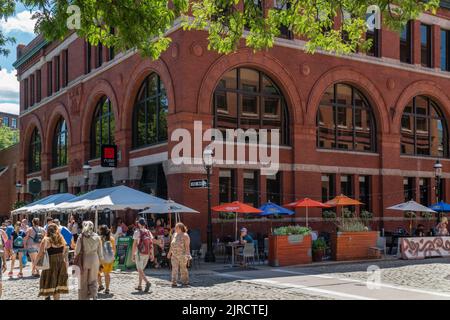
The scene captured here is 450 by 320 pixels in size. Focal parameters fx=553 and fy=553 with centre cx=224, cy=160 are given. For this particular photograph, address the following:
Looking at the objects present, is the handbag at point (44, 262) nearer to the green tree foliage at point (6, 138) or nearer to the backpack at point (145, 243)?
the backpack at point (145, 243)

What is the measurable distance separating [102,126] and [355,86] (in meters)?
14.2

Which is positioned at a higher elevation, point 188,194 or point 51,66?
point 51,66

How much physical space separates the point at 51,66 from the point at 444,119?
27.0 meters

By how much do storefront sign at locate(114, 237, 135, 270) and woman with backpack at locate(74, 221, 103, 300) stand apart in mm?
7614

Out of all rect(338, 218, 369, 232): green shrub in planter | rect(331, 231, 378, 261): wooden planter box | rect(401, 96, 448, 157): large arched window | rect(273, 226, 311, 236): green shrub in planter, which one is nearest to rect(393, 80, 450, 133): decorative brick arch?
rect(401, 96, 448, 157): large arched window

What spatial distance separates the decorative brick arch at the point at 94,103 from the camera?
28.8 metres

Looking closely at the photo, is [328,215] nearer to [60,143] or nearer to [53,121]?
A: [60,143]

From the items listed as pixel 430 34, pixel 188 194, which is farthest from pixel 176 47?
pixel 430 34

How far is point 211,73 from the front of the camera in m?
23.7

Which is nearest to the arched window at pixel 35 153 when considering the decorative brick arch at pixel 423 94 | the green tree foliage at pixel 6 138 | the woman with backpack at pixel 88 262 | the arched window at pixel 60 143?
the arched window at pixel 60 143

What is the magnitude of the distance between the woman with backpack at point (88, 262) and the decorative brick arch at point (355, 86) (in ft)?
55.4

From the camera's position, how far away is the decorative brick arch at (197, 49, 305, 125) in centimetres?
2352
